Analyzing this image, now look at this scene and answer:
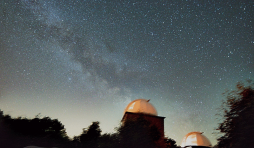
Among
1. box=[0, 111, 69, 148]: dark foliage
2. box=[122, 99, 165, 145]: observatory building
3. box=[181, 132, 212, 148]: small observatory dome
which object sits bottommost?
box=[0, 111, 69, 148]: dark foliage

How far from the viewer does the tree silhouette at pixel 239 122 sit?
1020cm

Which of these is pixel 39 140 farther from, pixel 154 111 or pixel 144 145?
pixel 154 111

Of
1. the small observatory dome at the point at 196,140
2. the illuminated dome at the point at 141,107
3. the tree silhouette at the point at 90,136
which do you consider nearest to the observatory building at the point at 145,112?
the illuminated dome at the point at 141,107

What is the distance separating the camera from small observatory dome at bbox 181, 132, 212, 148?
2319cm

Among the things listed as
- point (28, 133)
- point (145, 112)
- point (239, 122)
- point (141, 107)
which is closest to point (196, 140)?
point (145, 112)

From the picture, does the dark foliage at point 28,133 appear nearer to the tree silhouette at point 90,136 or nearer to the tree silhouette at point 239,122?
the tree silhouette at point 90,136

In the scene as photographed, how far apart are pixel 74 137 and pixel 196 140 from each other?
17491 millimetres

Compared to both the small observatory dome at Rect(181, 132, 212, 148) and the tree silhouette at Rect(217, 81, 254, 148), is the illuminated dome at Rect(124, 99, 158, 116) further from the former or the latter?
the tree silhouette at Rect(217, 81, 254, 148)

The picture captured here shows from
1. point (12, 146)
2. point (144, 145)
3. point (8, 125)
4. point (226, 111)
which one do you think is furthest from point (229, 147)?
point (8, 125)

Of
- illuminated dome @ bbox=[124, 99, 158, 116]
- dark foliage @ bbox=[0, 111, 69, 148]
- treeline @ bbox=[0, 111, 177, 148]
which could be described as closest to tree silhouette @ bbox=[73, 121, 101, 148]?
treeline @ bbox=[0, 111, 177, 148]

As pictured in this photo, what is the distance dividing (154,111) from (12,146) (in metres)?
18.7

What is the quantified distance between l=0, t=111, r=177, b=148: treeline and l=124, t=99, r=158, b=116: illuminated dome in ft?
12.3

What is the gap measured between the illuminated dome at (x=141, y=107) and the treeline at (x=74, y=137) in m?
3.75

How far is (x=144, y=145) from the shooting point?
16703 mm
